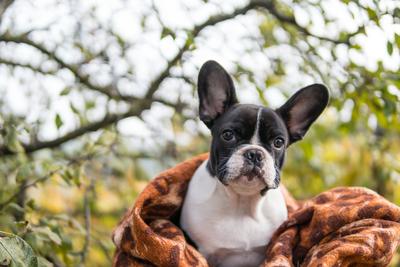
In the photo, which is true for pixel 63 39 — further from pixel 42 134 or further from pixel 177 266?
pixel 177 266

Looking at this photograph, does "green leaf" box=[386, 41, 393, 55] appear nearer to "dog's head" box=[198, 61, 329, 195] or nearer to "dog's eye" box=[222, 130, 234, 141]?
"dog's head" box=[198, 61, 329, 195]

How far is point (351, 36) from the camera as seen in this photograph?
9.84 ft

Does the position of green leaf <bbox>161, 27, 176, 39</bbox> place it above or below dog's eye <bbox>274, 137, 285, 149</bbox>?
above

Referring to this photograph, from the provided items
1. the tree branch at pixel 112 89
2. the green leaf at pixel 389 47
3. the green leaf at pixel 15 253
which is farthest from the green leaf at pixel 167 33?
the green leaf at pixel 15 253

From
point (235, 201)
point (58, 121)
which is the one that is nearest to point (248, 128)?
point (235, 201)

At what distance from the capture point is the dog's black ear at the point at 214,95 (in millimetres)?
2549

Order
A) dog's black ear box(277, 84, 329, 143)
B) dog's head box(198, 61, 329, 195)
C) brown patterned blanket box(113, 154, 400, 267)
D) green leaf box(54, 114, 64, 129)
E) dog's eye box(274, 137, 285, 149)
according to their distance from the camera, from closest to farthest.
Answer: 1. brown patterned blanket box(113, 154, 400, 267)
2. dog's head box(198, 61, 329, 195)
3. dog's eye box(274, 137, 285, 149)
4. dog's black ear box(277, 84, 329, 143)
5. green leaf box(54, 114, 64, 129)

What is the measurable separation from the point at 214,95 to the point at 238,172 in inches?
15.9

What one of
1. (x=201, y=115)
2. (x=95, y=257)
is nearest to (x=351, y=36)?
(x=201, y=115)

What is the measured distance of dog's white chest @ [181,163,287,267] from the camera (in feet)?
8.00

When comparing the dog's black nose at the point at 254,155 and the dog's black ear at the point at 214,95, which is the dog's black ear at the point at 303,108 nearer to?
the dog's black ear at the point at 214,95

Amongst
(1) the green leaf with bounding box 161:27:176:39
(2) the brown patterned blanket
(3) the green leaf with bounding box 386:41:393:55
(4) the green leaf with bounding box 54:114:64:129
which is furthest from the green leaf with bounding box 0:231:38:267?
(3) the green leaf with bounding box 386:41:393:55

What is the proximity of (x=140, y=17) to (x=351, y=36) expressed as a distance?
99 centimetres

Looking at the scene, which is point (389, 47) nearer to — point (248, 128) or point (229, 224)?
point (248, 128)
